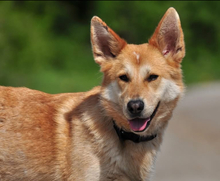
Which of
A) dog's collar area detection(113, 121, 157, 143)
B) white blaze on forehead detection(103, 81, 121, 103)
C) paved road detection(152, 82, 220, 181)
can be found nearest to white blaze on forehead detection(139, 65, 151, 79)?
white blaze on forehead detection(103, 81, 121, 103)

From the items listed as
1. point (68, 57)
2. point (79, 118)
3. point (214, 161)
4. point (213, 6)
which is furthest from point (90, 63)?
point (79, 118)

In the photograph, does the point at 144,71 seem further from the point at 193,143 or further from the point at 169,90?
the point at 193,143

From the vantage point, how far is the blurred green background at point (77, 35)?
705 inches

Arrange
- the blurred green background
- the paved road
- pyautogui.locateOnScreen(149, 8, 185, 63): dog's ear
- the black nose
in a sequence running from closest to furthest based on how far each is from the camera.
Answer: the black nose
pyautogui.locateOnScreen(149, 8, 185, 63): dog's ear
the paved road
the blurred green background

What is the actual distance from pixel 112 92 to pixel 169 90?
1.93 feet

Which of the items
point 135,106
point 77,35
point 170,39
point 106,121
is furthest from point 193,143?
point 77,35

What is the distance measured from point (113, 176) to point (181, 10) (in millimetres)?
18320

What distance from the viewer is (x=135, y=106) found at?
537cm

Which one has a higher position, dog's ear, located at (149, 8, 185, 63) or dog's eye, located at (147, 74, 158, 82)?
dog's ear, located at (149, 8, 185, 63)

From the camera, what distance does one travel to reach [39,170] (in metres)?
5.72

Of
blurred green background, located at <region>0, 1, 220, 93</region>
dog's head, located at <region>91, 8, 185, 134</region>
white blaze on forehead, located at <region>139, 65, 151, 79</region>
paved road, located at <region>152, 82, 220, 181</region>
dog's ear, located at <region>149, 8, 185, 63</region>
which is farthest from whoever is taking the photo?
blurred green background, located at <region>0, 1, 220, 93</region>

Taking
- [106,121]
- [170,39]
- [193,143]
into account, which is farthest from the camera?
[193,143]

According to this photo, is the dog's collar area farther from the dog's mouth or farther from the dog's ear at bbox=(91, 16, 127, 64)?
the dog's ear at bbox=(91, 16, 127, 64)

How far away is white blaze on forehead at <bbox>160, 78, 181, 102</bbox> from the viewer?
18.5 feet
